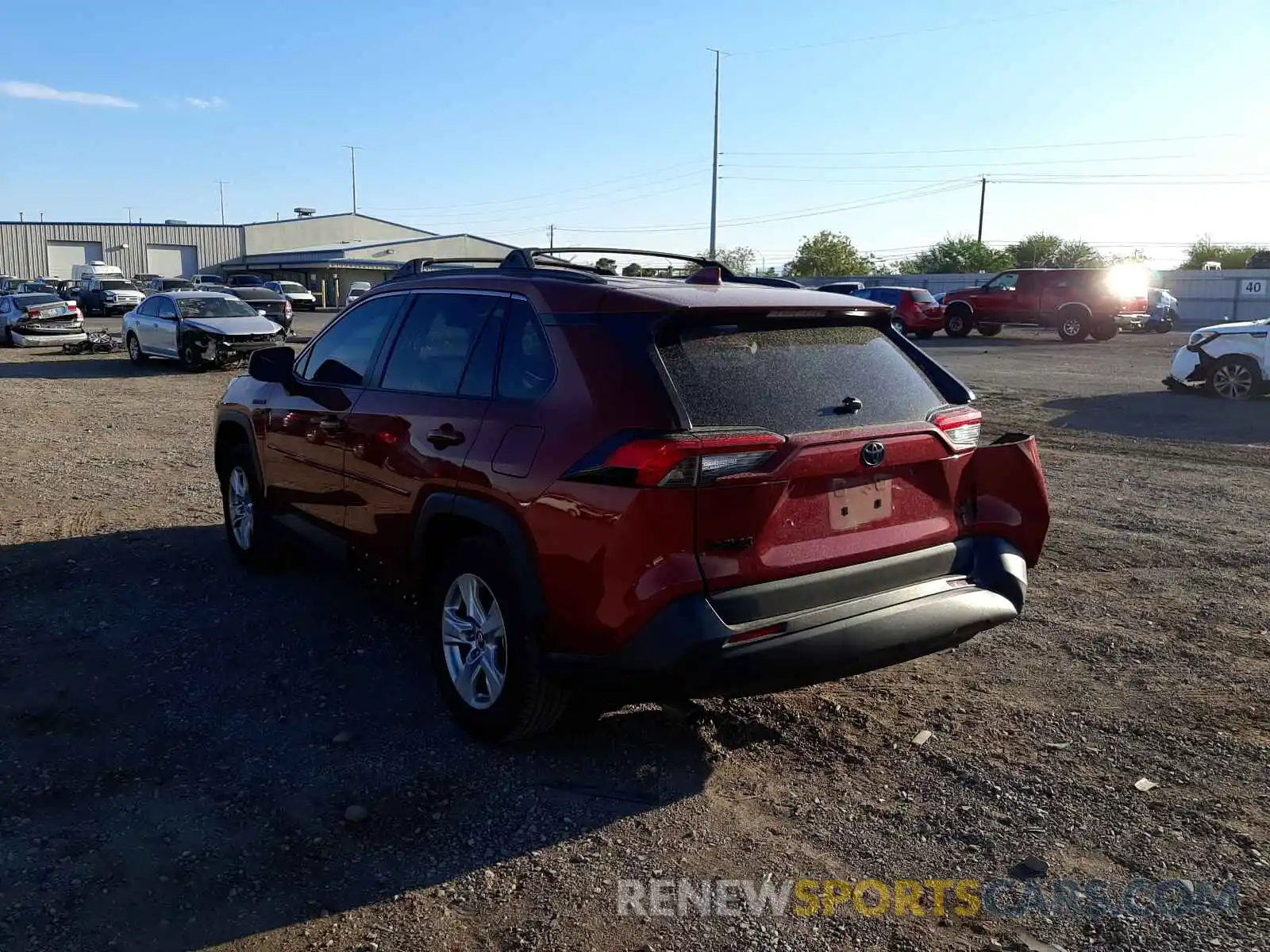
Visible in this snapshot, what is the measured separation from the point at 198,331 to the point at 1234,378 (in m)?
17.7

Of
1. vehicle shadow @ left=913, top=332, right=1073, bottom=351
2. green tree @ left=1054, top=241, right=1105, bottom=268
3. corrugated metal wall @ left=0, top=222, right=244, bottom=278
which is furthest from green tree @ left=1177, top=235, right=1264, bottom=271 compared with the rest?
corrugated metal wall @ left=0, top=222, right=244, bottom=278

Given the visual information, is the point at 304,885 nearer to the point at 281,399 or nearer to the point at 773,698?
the point at 773,698

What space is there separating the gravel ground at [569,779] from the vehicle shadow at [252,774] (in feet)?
0.04

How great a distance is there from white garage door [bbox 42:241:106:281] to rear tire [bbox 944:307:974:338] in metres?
70.0

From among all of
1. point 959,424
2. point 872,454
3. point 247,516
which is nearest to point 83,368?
point 247,516

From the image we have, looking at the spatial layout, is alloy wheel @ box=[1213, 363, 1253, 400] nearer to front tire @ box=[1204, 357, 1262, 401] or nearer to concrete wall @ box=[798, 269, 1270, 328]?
front tire @ box=[1204, 357, 1262, 401]

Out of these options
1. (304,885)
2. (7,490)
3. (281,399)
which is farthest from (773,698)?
(7,490)

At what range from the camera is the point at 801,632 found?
3.54 meters

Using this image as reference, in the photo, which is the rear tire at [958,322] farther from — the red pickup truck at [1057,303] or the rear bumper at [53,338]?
the rear bumper at [53,338]

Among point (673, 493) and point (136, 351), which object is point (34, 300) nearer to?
point (136, 351)

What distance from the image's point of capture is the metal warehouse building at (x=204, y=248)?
241 ft

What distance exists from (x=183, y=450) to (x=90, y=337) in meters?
18.5

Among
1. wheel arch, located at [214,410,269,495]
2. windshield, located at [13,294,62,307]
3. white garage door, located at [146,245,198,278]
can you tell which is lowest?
wheel arch, located at [214,410,269,495]

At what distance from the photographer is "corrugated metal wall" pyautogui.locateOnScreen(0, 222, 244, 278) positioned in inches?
3061
